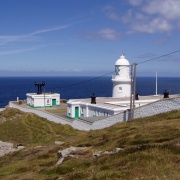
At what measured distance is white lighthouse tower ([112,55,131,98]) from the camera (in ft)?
193

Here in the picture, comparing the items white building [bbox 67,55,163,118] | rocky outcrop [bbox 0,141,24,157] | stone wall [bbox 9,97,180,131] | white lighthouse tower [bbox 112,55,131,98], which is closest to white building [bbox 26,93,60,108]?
white building [bbox 67,55,163,118]

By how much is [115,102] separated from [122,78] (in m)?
8.67

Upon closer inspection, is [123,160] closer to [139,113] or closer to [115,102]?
[139,113]

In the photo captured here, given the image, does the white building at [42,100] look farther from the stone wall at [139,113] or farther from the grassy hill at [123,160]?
the grassy hill at [123,160]

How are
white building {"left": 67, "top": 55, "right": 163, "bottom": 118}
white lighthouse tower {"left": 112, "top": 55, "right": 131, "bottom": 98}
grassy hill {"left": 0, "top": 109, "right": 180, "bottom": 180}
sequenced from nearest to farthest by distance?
1. grassy hill {"left": 0, "top": 109, "right": 180, "bottom": 180}
2. white building {"left": 67, "top": 55, "right": 163, "bottom": 118}
3. white lighthouse tower {"left": 112, "top": 55, "right": 131, "bottom": 98}

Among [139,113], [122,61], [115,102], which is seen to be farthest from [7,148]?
[122,61]

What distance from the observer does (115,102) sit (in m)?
51.0

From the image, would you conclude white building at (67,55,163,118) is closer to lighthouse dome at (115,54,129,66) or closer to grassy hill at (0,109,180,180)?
lighthouse dome at (115,54,129,66)

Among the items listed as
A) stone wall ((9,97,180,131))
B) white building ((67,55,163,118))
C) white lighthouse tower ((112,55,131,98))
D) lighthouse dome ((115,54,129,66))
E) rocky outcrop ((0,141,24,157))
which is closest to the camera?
rocky outcrop ((0,141,24,157))

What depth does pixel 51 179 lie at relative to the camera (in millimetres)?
14414

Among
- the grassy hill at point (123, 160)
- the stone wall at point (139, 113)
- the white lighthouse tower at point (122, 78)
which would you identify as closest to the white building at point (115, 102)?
the white lighthouse tower at point (122, 78)

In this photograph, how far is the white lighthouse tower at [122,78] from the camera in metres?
58.8

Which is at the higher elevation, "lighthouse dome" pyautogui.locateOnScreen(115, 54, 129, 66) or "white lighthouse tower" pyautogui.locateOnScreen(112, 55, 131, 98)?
"lighthouse dome" pyautogui.locateOnScreen(115, 54, 129, 66)

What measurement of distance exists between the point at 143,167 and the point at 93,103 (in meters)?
38.2
